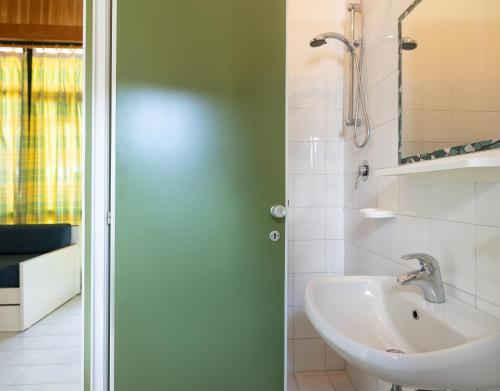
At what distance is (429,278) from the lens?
33.9 inches

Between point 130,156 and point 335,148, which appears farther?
point 335,148

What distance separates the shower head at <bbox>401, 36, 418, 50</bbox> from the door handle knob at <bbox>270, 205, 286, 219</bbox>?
818mm

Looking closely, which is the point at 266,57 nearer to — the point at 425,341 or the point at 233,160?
the point at 233,160

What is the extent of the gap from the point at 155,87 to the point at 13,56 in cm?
285

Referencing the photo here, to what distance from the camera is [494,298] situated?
76 cm

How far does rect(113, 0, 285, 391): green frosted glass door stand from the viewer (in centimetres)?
133

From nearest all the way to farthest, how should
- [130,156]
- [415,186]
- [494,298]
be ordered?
1. [494,298]
2. [415,186]
3. [130,156]

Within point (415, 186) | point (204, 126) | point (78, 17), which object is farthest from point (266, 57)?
point (78, 17)

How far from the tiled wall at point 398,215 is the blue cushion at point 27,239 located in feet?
9.03

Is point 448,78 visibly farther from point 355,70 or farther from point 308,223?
point 308,223

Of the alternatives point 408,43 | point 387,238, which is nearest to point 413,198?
point 387,238

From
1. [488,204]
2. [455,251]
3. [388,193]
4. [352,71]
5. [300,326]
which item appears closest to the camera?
[488,204]

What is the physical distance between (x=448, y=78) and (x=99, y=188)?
56.9 inches

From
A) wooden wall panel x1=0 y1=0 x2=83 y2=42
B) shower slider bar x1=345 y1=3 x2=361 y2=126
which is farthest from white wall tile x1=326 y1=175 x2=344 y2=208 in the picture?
wooden wall panel x1=0 y1=0 x2=83 y2=42
